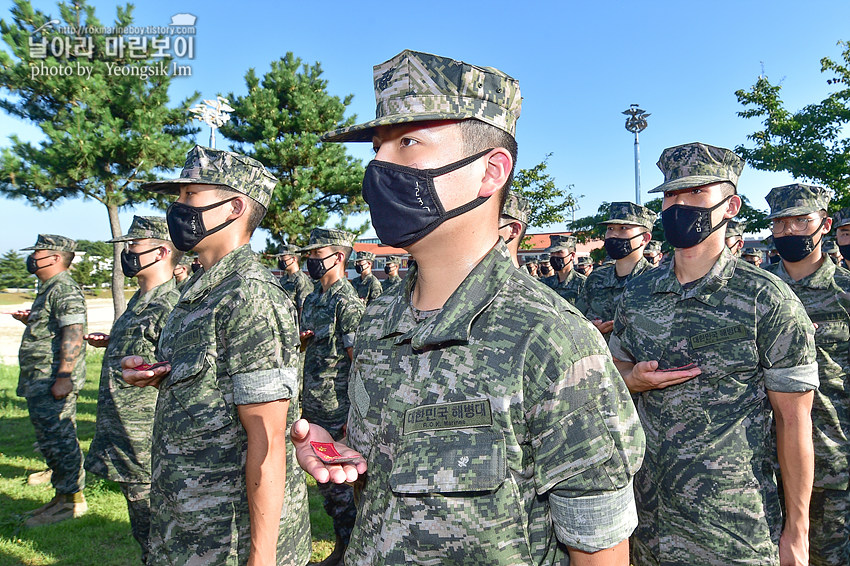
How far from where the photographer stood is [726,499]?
2367mm

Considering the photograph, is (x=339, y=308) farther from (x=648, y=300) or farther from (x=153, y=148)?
(x=153, y=148)

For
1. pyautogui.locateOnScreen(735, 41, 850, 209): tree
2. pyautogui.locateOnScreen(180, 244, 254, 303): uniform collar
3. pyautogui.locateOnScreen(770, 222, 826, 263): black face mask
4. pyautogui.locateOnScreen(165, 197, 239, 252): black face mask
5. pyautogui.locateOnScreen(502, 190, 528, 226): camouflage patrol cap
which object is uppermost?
pyautogui.locateOnScreen(735, 41, 850, 209): tree

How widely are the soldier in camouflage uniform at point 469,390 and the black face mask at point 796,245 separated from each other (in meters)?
3.74

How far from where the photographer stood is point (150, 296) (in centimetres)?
455

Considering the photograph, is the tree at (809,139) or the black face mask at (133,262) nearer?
the black face mask at (133,262)

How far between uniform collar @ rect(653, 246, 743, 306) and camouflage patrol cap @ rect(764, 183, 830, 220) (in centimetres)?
193

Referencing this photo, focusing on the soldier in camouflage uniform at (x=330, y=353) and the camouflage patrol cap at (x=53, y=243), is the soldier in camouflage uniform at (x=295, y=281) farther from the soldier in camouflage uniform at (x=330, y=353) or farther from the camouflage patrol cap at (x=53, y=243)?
the camouflage patrol cap at (x=53, y=243)

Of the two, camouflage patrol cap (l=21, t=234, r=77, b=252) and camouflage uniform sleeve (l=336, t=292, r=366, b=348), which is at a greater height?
camouflage patrol cap (l=21, t=234, r=77, b=252)

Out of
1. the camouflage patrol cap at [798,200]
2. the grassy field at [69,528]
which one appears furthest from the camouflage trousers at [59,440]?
the camouflage patrol cap at [798,200]

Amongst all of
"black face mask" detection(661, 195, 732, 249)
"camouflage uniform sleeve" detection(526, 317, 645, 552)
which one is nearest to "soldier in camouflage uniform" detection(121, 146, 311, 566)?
"camouflage uniform sleeve" detection(526, 317, 645, 552)

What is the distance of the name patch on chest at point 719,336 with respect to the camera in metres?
2.46

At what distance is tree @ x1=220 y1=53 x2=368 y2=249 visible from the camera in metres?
19.9

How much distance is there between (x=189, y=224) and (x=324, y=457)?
1.78 metres

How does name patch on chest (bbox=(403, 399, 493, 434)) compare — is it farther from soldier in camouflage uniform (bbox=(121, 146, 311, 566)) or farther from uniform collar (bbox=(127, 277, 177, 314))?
uniform collar (bbox=(127, 277, 177, 314))
